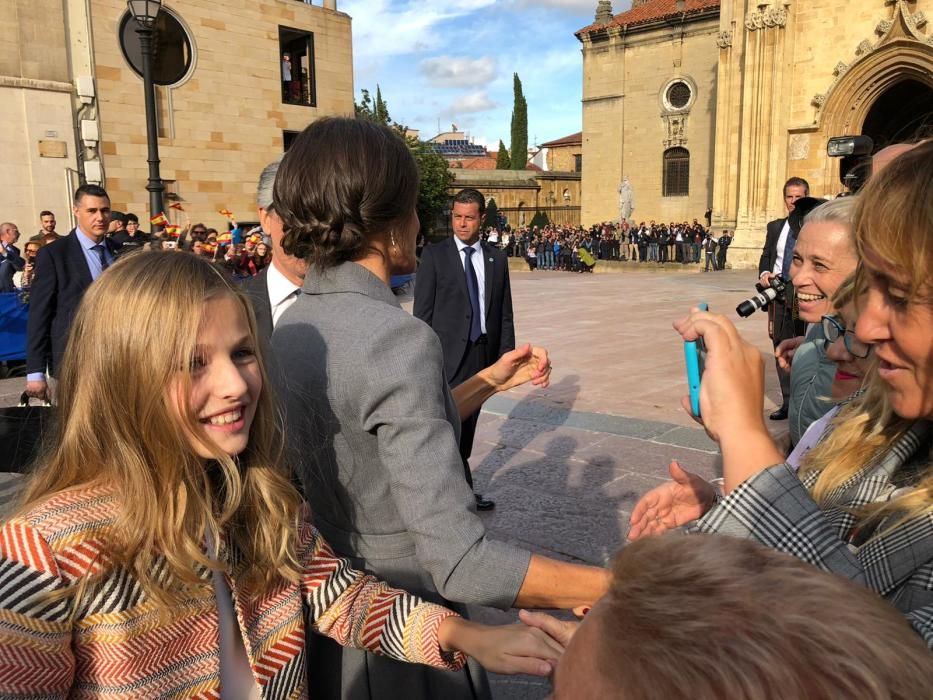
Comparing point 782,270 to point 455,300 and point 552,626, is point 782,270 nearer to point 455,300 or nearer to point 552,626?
point 455,300

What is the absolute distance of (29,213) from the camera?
15828 millimetres

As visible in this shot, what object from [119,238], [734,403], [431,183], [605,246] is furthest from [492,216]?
[734,403]

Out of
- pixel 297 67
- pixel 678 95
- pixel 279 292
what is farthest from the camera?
pixel 678 95

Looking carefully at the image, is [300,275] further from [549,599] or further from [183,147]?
[183,147]

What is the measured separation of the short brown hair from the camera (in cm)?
59

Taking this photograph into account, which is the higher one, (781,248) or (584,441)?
(781,248)

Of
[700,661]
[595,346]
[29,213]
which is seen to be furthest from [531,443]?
[29,213]

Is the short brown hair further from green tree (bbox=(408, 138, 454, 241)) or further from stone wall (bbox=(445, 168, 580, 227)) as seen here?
stone wall (bbox=(445, 168, 580, 227))

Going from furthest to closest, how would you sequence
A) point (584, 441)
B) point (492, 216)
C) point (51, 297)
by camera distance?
point (492, 216)
point (584, 441)
point (51, 297)

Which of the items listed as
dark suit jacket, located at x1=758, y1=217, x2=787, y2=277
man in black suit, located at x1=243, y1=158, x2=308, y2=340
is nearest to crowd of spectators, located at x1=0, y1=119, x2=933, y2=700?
man in black suit, located at x1=243, y1=158, x2=308, y2=340

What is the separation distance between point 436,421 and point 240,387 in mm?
395

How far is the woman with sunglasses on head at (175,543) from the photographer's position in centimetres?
120

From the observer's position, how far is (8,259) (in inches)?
426

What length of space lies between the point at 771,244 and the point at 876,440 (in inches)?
242
